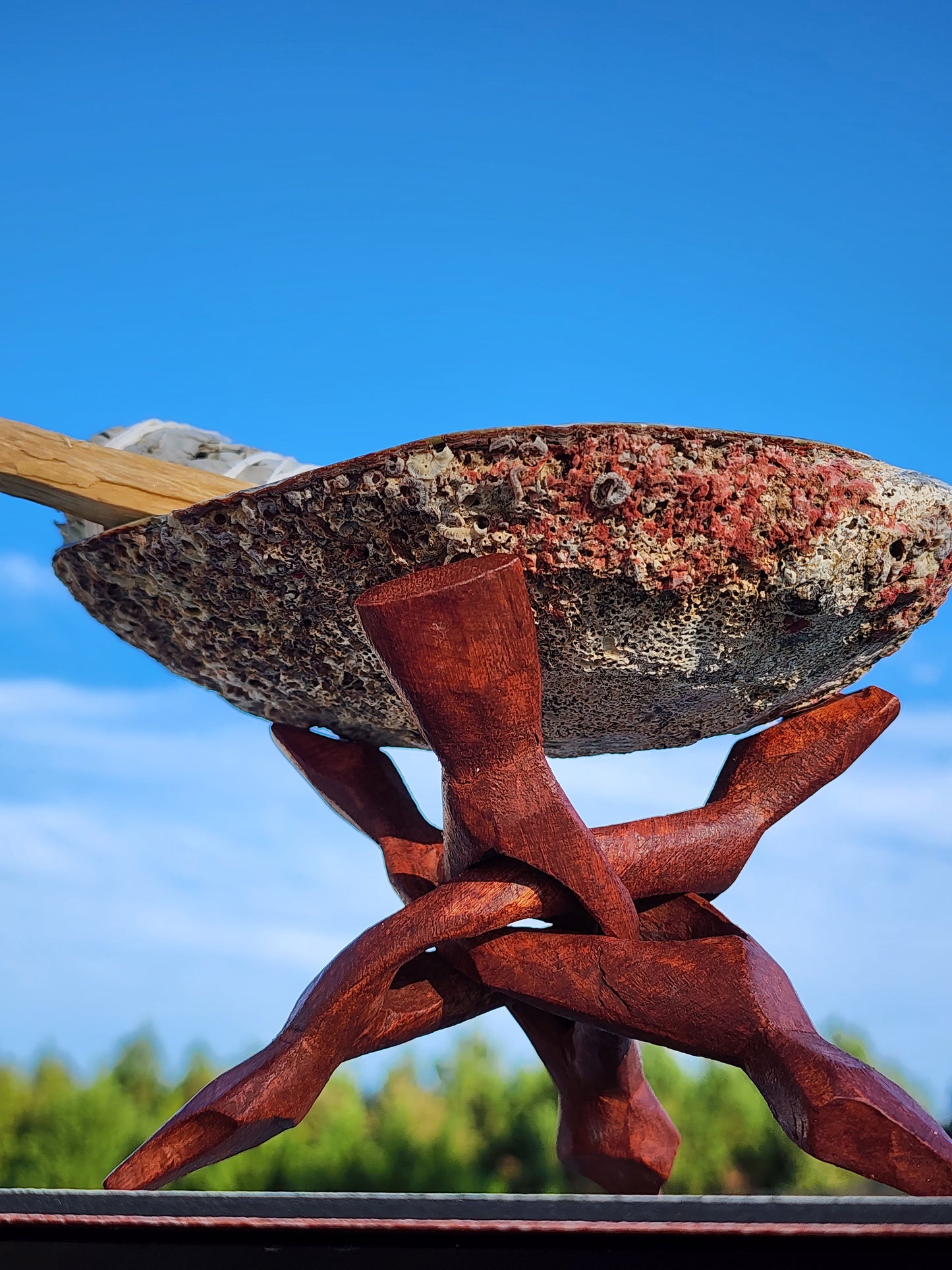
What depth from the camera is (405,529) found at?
1712 millimetres

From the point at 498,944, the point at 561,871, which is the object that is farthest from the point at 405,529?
the point at 498,944

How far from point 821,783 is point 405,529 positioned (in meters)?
0.98

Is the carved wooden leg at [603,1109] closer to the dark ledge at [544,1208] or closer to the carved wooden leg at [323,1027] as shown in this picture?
the carved wooden leg at [323,1027]

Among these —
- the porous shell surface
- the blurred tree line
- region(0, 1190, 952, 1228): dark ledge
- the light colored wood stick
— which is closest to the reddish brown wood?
the porous shell surface

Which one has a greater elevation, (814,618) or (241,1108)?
(814,618)

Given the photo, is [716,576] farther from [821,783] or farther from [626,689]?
[821,783]

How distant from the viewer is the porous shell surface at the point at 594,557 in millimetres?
1668

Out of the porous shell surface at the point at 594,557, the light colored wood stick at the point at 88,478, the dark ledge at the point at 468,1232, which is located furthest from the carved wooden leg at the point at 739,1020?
the light colored wood stick at the point at 88,478

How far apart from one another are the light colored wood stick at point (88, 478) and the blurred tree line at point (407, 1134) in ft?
10.7

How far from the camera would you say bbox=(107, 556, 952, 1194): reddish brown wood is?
1675 mm

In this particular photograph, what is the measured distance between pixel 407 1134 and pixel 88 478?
358cm

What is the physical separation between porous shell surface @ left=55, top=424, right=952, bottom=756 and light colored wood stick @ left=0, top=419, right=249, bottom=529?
0.07m

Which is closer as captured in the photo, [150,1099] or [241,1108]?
[241,1108]

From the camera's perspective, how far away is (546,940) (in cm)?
195
